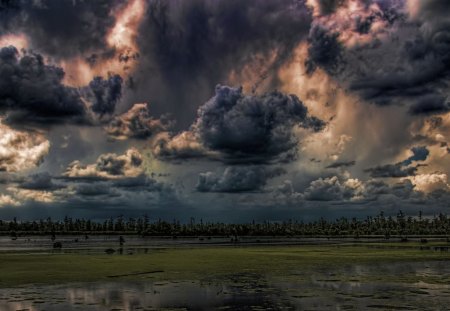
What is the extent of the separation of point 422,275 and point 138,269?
29.3 metres

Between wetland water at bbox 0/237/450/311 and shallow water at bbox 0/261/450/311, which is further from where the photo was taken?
wetland water at bbox 0/237/450/311

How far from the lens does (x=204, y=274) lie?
162ft

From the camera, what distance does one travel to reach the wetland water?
99.9ft

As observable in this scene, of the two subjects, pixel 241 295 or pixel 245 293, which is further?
pixel 245 293

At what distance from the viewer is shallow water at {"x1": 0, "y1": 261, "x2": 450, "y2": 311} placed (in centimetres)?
3034

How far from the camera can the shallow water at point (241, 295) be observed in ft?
99.6

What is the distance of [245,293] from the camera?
35.8m

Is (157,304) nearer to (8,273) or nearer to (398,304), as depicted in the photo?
(398,304)

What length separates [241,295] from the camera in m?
34.9

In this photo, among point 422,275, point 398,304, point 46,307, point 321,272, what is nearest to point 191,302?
point 46,307

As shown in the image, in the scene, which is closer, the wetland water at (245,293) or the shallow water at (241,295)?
the shallow water at (241,295)

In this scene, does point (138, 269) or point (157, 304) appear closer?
point (157, 304)

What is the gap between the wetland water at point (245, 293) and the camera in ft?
99.9

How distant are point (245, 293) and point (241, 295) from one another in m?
0.97
